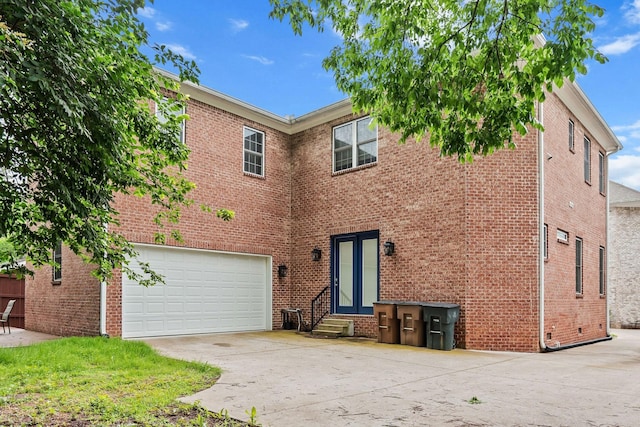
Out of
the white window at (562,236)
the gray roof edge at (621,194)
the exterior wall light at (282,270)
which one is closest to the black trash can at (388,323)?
the exterior wall light at (282,270)

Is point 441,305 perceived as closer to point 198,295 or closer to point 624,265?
point 198,295

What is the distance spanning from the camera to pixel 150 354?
7.96 m

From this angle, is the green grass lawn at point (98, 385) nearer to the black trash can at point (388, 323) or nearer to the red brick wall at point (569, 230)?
the black trash can at point (388, 323)

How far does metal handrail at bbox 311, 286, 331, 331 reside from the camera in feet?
43.4

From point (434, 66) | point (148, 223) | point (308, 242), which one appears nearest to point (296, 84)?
point (308, 242)

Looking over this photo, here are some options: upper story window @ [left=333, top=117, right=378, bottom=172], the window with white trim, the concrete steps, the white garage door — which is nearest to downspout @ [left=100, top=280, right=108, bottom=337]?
the white garage door

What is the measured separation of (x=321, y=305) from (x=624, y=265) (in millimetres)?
12263

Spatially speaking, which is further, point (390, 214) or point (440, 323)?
point (390, 214)

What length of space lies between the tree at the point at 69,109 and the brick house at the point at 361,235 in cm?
660

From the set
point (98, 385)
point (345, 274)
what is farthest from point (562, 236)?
point (98, 385)

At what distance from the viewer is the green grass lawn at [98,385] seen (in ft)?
15.1

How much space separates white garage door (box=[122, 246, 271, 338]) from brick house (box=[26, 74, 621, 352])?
3cm

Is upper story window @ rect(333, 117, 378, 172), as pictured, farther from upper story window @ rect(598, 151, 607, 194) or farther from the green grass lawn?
upper story window @ rect(598, 151, 607, 194)

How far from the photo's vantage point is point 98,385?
5.88 m
